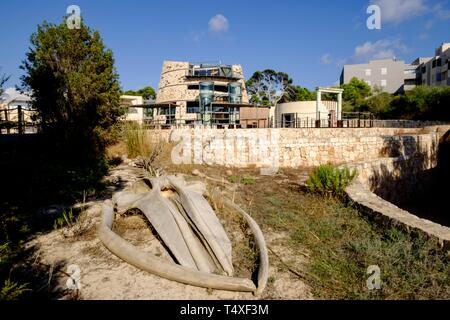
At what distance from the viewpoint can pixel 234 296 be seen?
3.12 m

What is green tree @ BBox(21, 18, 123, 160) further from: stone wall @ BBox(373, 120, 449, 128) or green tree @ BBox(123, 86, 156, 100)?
green tree @ BBox(123, 86, 156, 100)

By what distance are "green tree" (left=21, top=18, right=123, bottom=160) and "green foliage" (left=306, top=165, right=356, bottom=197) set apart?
308 inches

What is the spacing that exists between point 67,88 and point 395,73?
63606 mm

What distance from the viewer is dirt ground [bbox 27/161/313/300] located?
3.17 metres

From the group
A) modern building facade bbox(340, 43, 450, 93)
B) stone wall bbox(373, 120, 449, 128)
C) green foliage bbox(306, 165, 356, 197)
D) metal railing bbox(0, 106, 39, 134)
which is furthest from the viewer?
modern building facade bbox(340, 43, 450, 93)

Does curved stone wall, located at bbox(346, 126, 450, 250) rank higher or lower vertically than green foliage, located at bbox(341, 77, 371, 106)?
lower

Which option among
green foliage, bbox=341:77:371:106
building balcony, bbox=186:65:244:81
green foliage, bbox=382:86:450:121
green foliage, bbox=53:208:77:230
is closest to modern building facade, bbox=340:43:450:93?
green foliage, bbox=341:77:371:106

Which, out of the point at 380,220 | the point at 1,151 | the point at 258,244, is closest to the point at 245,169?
the point at 380,220

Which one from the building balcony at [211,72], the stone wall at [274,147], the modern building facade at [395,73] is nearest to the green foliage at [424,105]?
the modern building facade at [395,73]

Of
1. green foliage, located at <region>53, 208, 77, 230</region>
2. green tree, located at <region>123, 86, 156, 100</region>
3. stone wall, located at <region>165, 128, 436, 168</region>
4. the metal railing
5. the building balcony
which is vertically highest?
green tree, located at <region>123, 86, 156, 100</region>

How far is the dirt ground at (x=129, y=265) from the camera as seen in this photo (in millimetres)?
3172

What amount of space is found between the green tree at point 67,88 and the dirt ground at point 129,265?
569cm

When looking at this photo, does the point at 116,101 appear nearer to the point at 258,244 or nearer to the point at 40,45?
the point at 40,45

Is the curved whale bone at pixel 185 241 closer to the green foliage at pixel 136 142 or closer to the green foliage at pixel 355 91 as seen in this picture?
the green foliage at pixel 136 142
